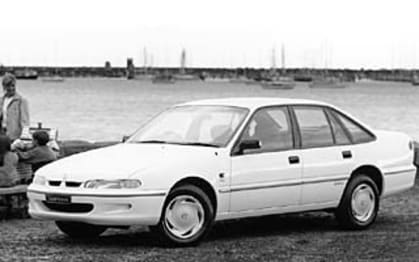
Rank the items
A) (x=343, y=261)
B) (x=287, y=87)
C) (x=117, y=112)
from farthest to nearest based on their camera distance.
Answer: (x=287, y=87), (x=117, y=112), (x=343, y=261)

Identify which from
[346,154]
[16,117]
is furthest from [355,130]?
[16,117]

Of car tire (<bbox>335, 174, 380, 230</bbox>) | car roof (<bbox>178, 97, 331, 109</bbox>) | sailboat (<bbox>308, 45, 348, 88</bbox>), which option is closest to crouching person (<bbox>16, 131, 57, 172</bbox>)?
car roof (<bbox>178, 97, 331, 109</bbox>)

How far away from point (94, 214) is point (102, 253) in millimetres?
396

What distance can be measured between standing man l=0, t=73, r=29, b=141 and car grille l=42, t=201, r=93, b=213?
4075 mm

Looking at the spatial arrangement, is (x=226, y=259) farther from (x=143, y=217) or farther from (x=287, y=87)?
(x=287, y=87)

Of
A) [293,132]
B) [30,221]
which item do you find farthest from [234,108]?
[30,221]

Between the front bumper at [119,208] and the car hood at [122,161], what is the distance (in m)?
0.19

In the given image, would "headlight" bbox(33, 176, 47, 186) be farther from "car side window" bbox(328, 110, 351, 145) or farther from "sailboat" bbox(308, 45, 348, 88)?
"sailboat" bbox(308, 45, 348, 88)

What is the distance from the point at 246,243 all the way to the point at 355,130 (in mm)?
2232

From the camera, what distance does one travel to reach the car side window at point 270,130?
11.9 metres

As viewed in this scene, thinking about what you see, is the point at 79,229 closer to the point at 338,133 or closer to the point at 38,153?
the point at 38,153

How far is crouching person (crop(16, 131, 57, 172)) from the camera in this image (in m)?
13.8

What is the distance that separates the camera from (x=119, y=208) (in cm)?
1073

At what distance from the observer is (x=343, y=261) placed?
34.7 ft
